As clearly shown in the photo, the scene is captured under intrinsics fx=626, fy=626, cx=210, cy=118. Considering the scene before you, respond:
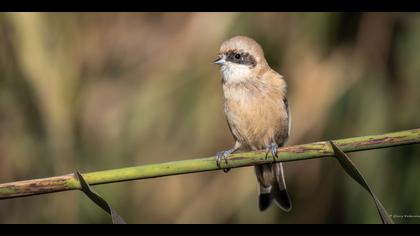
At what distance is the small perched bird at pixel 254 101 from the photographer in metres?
4.16

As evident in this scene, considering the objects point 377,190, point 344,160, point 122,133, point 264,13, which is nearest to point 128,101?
point 122,133

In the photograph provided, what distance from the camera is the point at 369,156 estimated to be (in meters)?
4.26

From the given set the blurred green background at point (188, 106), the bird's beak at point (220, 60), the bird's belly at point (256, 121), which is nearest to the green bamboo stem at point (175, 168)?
the bird's belly at point (256, 121)

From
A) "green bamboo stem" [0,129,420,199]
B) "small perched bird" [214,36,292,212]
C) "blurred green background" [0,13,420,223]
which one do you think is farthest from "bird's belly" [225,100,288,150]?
"green bamboo stem" [0,129,420,199]

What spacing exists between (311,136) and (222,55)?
33.9 inches

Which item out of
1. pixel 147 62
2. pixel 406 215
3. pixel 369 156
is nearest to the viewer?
pixel 406 215

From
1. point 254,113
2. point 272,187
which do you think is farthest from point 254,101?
point 272,187

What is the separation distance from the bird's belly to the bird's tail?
0.94ft

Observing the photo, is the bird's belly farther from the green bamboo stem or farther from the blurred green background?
the green bamboo stem

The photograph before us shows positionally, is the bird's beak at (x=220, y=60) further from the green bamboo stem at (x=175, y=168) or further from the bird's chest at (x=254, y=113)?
the green bamboo stem at (x=175, y=168)

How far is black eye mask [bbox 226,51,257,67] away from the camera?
4.25m

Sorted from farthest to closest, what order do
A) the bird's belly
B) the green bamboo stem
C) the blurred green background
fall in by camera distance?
1. the blurred green background
2. the bird's belly
3. the green bamboo stem

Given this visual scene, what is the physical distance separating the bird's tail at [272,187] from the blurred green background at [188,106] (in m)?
0.15
